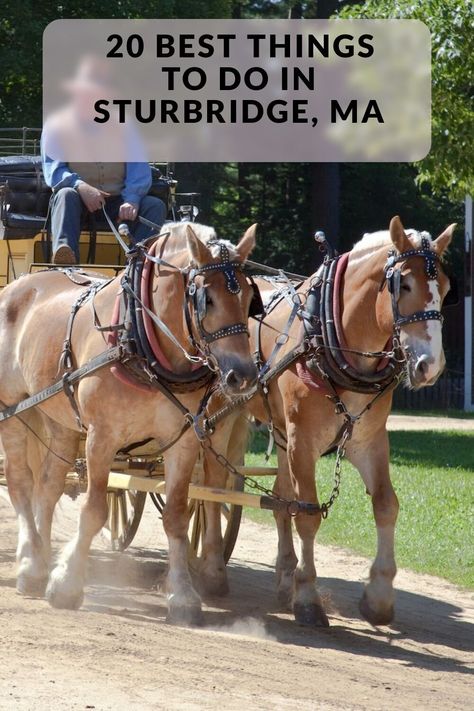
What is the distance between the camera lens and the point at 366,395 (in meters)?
7.05

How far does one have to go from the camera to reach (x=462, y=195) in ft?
44.3

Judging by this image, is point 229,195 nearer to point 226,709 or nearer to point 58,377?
point 58,377

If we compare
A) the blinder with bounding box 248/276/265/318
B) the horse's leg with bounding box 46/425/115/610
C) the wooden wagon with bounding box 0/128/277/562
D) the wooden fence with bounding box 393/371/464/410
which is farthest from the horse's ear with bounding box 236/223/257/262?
the wooden fence with bounding box 393/371/464/410

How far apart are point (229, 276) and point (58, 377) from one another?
1.56 m

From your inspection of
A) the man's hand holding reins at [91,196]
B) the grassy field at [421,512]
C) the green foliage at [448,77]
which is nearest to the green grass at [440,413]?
the grassy field at [421,512]

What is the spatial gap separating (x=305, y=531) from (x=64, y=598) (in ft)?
4.70

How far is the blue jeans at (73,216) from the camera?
8.40m

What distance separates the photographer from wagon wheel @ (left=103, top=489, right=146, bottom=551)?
9031 mm

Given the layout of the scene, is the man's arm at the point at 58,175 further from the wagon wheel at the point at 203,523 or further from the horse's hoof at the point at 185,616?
the horse's hoof at the point at 185,616

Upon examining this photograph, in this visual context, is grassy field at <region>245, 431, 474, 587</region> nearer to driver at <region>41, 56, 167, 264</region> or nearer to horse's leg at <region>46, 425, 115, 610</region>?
horse's leg at <region>46, 425, 115, 610</region>

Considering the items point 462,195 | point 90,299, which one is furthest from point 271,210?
Answer: point 90,299

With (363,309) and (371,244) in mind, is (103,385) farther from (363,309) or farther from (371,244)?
(371,244)

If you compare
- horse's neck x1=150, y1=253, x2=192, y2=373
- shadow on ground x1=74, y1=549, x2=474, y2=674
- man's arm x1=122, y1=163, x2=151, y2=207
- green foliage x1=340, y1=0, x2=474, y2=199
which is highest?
green foliage x1=340, y1=0, x2=474, y2=199

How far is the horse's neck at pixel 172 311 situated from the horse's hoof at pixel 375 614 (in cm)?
187
